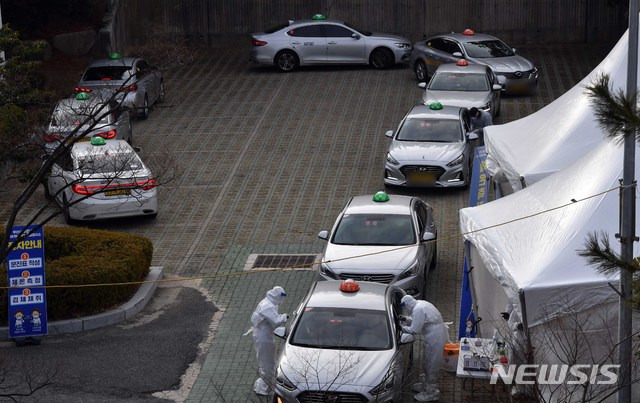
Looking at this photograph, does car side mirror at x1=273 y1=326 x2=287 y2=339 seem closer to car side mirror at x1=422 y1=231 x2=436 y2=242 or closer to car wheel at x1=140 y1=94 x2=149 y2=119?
car side mirror at x1=422 y1=231 x2=436 y2=242

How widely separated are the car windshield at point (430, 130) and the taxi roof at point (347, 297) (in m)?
8.75

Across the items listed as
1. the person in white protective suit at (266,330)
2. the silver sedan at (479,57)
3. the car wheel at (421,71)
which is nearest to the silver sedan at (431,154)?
the silver sedan at (479,57)

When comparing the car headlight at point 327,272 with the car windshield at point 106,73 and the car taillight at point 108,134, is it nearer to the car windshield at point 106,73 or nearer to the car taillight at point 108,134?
the car taillight at point 108,134

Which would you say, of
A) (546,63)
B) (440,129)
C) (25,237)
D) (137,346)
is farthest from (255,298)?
(546,63)

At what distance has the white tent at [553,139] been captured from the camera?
16.9 meters

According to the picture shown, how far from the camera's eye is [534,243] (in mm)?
13133

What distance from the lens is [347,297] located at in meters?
14.2

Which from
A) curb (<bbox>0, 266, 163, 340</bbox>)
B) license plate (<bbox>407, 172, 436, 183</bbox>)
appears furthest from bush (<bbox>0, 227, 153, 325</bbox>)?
license plate (<bbox>407, 172, 436, 183</bbox>)

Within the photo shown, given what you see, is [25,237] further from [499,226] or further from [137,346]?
[499,226]

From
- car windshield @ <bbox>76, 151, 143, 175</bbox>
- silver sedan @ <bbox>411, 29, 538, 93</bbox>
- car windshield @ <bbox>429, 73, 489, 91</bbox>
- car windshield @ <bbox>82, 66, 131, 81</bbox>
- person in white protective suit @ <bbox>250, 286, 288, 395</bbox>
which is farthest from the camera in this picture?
silver sedan @ <bbox>411, 29, 538, 93</bbox>

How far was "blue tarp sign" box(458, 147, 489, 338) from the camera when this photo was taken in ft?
50.2

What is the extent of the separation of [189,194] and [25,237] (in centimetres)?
807

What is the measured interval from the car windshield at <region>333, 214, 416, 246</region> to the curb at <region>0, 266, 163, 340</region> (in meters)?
3.11

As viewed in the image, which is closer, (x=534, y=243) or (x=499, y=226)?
(x=534, y=243)
